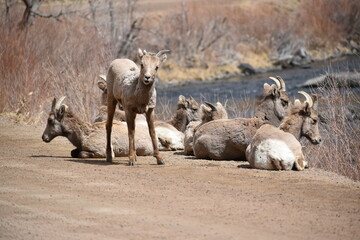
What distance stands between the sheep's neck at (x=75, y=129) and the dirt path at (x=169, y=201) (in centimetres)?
71

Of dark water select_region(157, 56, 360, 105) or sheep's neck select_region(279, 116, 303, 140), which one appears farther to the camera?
dark water select_region(157, 56, 360, 105)

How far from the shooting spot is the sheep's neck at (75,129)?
1442 centimetres

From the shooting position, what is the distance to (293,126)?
13.8m

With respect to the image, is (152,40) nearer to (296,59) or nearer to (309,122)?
(296,59)

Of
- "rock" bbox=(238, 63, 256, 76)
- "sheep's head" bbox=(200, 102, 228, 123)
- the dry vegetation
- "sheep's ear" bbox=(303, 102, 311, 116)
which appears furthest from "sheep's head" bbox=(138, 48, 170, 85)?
"rock" bbox=(238, 63, 256, 76)

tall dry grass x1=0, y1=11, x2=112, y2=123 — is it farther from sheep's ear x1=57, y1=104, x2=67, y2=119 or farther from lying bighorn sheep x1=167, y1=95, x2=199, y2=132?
sheep's ear x1=57, y1=104, x2=67, y2=119

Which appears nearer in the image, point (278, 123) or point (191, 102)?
point (278, 123)

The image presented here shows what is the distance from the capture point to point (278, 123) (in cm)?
1464

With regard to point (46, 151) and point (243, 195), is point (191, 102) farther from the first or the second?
point (243, 195)

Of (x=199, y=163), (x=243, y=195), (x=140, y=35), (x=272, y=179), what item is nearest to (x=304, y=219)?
(x=243, y=195)

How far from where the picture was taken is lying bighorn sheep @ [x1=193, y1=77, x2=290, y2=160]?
14148 millimetres

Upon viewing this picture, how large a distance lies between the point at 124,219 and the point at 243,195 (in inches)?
82.1

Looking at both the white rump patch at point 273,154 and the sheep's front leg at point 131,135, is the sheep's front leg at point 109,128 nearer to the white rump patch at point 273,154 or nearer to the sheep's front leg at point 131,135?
the sheep's front leg at point 131,135

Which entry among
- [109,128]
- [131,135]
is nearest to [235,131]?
[131,135]
